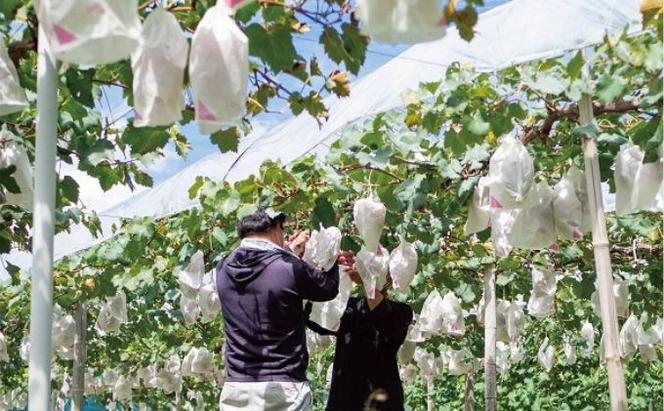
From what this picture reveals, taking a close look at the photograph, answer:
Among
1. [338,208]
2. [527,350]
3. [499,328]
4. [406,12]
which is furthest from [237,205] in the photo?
[527,350]

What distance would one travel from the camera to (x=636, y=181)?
9.66 ft

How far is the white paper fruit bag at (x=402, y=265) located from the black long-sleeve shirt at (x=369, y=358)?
11 centimetres

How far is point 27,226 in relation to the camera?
14.1ft

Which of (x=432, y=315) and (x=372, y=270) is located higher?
(x=432, y=315)

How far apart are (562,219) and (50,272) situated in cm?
172

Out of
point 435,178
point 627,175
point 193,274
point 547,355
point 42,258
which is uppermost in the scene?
point 547,355

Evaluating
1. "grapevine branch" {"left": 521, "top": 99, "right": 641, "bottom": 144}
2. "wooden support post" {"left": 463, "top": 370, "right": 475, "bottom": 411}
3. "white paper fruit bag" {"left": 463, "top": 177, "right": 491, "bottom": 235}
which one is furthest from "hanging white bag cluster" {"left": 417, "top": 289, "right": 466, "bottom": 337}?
"wooden support post" {"left": 463, "top": 370, "right": 475, "bottom": 411}

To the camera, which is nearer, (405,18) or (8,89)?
(405,18)

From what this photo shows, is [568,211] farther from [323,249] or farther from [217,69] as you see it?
[217,69]

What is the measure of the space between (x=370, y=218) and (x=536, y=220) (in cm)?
66

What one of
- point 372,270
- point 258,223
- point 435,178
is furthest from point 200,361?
point 258,223

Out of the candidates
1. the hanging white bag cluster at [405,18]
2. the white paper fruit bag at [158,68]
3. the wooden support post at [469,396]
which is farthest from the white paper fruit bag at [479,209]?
the wooden support post at [469,396]

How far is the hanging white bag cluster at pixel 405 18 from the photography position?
1.57 meters

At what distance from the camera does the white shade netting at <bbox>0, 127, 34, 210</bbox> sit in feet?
9.55
